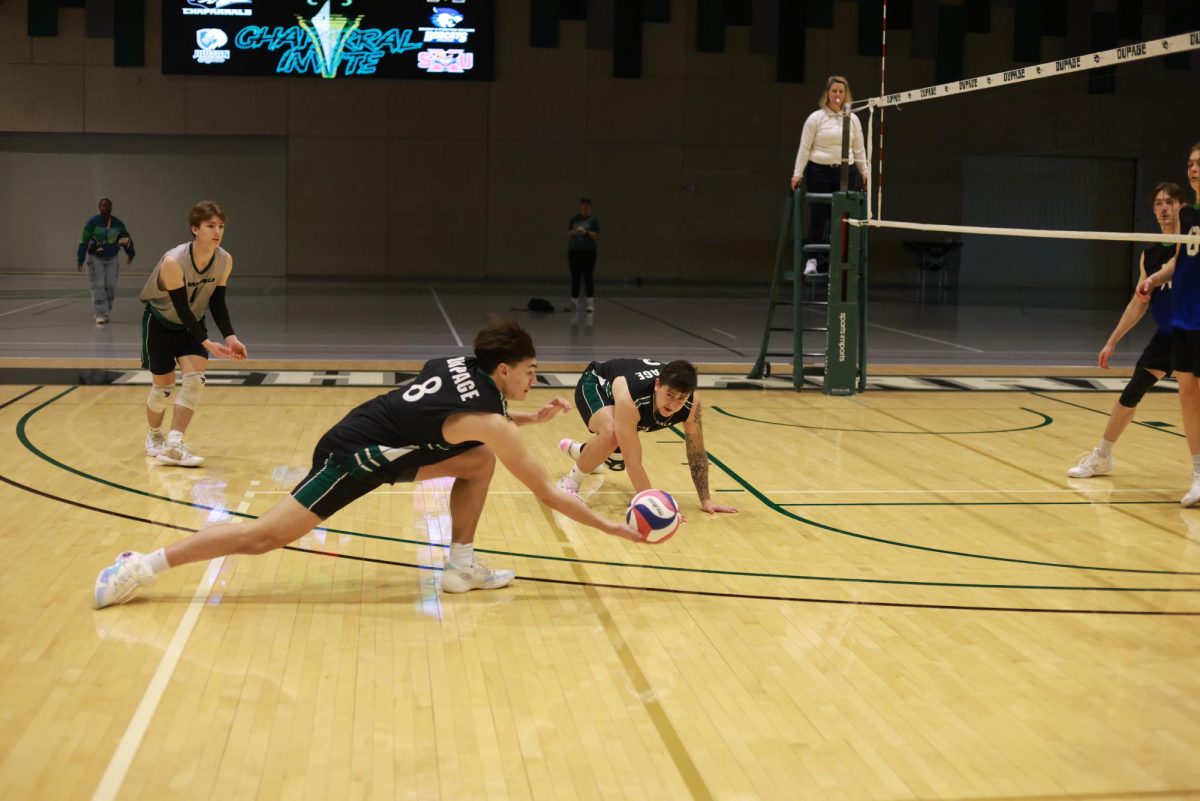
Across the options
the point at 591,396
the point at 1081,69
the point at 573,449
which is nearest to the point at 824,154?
the point at 1081,69

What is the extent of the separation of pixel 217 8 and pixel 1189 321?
831 inches

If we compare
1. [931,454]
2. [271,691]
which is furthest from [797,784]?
[931,454]

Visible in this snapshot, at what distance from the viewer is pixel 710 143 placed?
2677 centimetres

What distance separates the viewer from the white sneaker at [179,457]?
26.2ft

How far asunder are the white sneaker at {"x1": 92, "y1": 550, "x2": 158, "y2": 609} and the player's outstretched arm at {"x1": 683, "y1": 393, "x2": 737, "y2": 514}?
8.93 ft

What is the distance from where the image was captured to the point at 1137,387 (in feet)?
25.7

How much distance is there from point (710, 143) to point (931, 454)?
61.4 feet

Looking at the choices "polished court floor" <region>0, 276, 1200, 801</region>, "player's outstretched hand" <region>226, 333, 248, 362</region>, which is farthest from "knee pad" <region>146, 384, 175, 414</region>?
"player's outstretched hand" <region>226, 333, 248, 362</region>

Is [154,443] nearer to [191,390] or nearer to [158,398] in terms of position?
[158,398]

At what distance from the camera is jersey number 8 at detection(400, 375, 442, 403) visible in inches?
198

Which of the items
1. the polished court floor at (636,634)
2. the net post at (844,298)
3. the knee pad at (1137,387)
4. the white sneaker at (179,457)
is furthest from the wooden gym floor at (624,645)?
the net post at (844,298)

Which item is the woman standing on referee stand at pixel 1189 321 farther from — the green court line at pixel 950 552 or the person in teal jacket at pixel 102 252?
the person in teal jacket at pixel 102 252

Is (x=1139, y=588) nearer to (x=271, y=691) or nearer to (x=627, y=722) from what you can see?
(x=627, y=722)

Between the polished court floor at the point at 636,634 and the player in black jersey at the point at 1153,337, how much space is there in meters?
0.23
